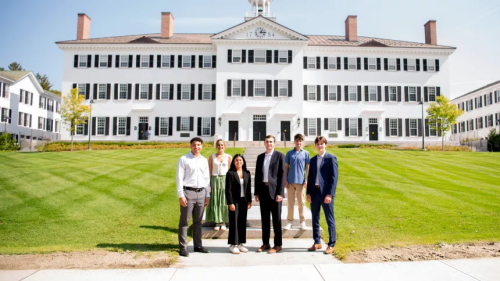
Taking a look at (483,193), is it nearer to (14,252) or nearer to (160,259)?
(160,259)

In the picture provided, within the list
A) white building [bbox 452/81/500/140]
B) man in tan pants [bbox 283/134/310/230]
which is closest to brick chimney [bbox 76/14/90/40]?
man in tan pants [bbox 283/134/310/230]

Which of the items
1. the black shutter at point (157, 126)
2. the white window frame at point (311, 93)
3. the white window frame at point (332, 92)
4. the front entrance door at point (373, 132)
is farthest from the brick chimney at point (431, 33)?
the black shutter at point (157, 126)

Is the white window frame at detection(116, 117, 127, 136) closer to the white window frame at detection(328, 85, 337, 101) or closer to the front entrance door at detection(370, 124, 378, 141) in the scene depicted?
the white window frame at detection(328, 85, 337, 101)

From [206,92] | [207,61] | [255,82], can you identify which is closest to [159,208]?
[255,82]

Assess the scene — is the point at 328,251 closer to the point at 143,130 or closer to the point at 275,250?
the point at 275,250

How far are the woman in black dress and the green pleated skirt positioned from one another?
62 centimetres

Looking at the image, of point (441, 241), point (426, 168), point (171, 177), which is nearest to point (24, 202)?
point (171, 177)

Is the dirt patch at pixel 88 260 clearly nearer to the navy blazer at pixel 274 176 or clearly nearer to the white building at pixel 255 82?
the navy blazer at pixel 274 176

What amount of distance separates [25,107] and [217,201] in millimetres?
40388

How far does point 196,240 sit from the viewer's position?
6.39 meters

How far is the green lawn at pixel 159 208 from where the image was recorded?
6984mm

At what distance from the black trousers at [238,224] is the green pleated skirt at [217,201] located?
727 millimetres

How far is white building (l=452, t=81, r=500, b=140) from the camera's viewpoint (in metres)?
41.0

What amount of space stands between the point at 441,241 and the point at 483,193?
5.61 m
